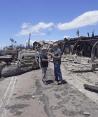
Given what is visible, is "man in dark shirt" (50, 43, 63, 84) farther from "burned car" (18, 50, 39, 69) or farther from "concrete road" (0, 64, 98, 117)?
"burned car" (18, 50, 39, 69)

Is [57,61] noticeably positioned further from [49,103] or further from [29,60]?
[29,60]

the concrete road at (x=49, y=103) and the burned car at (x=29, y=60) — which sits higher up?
the burned car at (x=29, y=60)

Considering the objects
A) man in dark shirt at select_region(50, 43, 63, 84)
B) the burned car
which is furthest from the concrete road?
the burned car

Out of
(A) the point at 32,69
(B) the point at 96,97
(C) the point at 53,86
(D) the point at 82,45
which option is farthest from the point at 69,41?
(B) the point at 96,97

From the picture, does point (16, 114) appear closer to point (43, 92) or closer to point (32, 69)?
point (43, 92)

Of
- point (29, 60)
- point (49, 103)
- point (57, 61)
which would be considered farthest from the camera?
point (29, 60)

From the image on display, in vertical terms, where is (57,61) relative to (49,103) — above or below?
above

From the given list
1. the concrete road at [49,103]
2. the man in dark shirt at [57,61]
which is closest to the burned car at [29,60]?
the man in dark shirt at [57,61]

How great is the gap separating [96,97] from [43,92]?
3298mm

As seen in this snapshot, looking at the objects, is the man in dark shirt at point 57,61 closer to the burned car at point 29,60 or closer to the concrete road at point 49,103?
the concrete road at point 49,103

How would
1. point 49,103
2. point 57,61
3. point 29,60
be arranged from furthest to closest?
point 29,60
point 57,61
point 49,103

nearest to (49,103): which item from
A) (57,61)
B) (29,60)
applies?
(57,61)

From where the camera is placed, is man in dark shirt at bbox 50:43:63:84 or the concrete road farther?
man in dark shirt at bbox 50:43:63:84

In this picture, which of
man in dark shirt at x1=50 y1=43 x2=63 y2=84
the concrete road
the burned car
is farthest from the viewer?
the burned car
